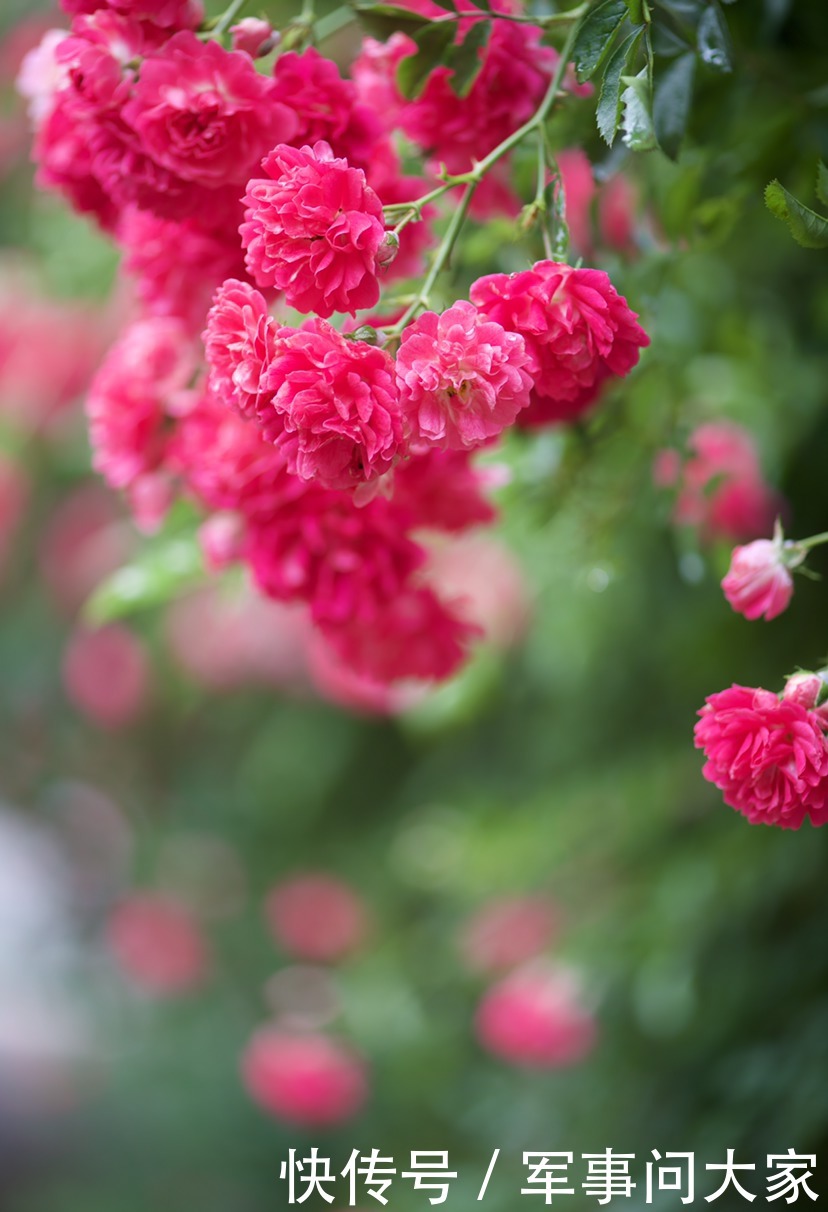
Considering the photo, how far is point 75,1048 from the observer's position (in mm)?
1914

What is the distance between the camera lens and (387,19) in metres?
0.56

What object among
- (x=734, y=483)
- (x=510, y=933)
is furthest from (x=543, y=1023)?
(x=734, y=483)

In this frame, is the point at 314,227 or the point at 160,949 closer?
the point at 314,227

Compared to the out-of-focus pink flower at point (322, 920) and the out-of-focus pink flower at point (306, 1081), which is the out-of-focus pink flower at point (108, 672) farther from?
the out-of-focus pink flower at point (306, 1081)

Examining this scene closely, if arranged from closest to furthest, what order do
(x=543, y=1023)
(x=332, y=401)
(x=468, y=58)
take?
(x=332, y=401), (x=468, y=58), (x=543, y=1023)

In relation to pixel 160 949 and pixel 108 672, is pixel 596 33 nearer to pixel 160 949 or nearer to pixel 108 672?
pixel 108 672

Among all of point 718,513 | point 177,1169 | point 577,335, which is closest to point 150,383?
point 577,335

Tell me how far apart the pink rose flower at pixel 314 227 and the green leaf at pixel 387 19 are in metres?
0.12

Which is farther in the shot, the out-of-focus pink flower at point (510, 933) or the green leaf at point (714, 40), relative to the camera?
the out-of-focus pink flower at point (510, 933)

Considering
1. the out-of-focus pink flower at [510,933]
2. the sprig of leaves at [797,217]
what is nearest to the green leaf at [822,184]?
the sprig of leaves at [797,217]

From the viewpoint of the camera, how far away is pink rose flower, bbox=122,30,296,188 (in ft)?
1.68

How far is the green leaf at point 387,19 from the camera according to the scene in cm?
54

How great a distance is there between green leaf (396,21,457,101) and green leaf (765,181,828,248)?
6.9 inches

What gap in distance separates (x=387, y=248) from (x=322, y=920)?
1.50 m
